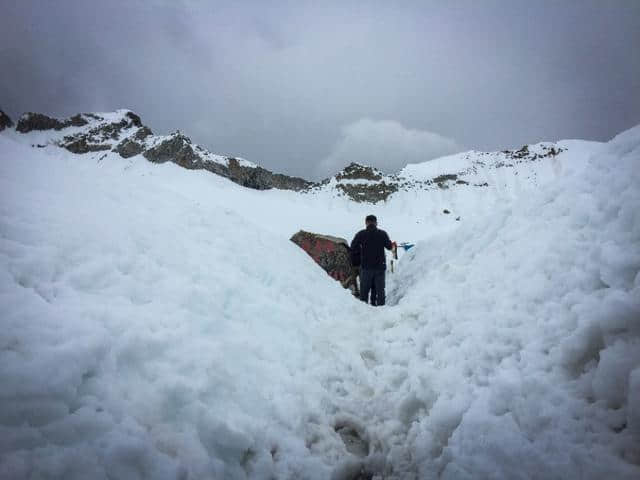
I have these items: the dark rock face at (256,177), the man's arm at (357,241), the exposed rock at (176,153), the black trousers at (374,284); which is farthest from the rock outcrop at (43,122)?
the black trousers at (374,284)

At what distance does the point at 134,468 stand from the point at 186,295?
2025 mm

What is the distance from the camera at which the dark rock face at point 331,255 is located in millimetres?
10830

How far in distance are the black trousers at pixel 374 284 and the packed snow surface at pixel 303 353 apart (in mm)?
2645

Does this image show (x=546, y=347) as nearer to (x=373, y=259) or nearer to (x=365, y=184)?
(x=373, y=259)

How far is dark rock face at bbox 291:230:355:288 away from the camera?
1083 centimetres

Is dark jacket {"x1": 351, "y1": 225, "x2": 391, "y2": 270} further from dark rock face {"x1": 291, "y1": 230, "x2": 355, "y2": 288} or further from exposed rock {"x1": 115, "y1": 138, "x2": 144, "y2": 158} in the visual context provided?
exposed rock {"x1": 115, "y1": 138, "x2": 144, "y2": 158}

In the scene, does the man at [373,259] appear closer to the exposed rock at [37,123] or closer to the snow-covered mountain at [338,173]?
the snow-covered mountain at [338,173]

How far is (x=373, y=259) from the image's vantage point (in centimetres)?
829

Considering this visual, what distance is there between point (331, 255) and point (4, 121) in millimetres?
86500

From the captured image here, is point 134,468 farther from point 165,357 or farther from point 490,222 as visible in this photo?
point 490,222

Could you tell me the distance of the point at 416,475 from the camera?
270 cm

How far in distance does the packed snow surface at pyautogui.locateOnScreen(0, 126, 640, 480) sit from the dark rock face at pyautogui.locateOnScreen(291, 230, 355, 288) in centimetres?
507

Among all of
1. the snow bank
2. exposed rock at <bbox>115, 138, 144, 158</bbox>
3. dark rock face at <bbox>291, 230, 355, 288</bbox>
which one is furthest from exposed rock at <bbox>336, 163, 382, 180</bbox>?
the snow bank

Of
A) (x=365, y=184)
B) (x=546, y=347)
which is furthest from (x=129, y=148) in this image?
(x=546, y=347)
